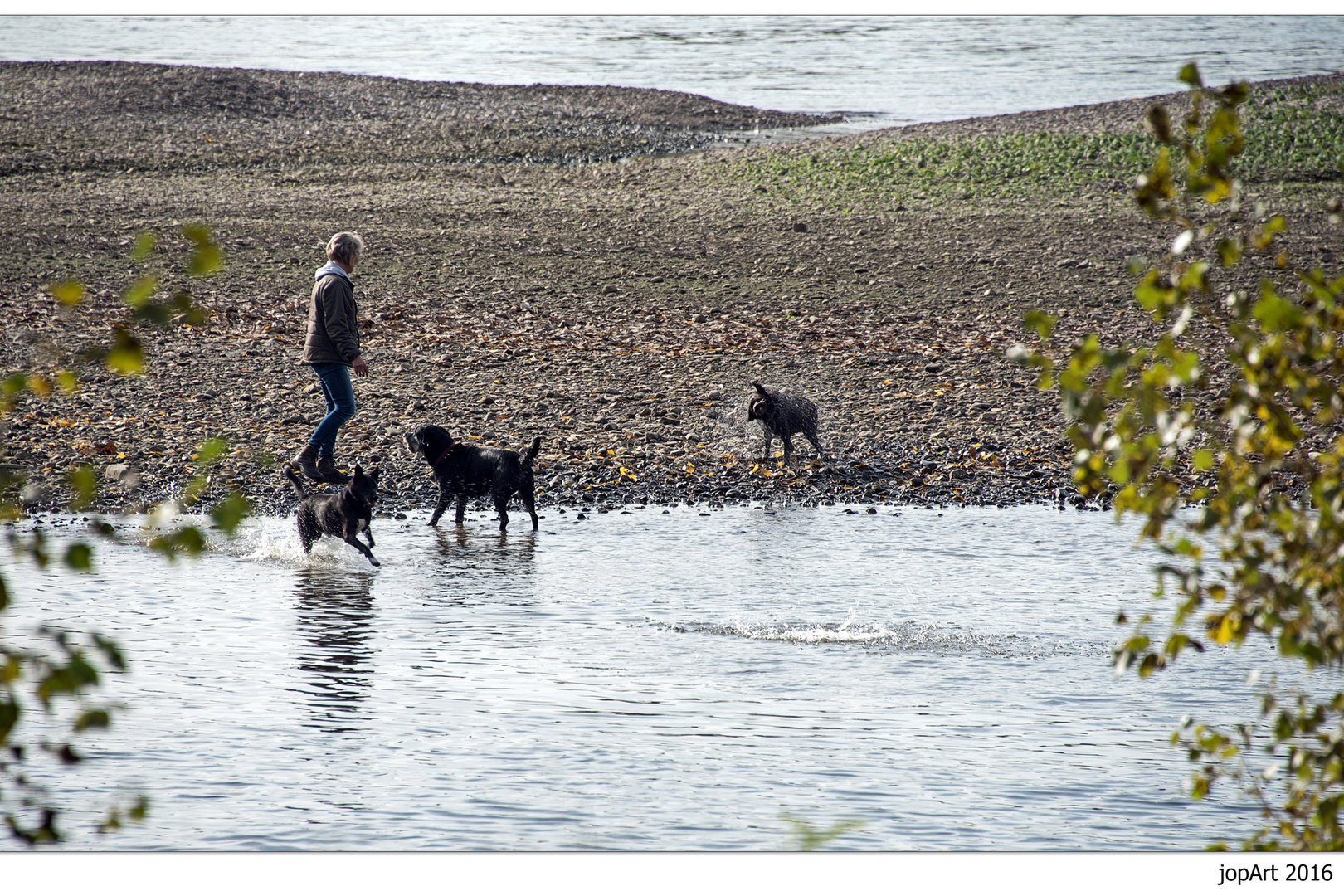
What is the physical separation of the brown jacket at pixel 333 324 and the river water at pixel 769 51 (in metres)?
17.0

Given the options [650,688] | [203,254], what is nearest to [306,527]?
[650,688]

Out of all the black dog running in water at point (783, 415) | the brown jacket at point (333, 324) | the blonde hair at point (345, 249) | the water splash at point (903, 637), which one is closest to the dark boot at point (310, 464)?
the brown jacket at point (333, 324)

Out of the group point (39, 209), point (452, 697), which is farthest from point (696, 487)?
point (39, 209)

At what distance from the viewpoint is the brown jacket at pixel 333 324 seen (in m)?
10.1

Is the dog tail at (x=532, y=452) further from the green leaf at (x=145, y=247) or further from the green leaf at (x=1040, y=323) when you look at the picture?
the green leaf at (x=145, y=247)

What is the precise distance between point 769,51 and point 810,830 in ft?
106

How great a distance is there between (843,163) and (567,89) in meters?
11.4

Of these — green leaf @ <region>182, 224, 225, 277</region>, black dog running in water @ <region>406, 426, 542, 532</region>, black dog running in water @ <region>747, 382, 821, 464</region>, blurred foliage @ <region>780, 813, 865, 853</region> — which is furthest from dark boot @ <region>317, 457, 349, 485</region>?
green leaf @ <region>182, 224, 225, 277</region>

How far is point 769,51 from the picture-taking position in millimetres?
35000

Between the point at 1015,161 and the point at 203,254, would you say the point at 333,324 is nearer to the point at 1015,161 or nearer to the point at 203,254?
the point at 203,254

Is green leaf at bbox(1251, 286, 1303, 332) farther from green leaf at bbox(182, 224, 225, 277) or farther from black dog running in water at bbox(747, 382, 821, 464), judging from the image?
black dog running in water at bbox(747, 382, 821, 464)

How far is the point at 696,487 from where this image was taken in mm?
11438

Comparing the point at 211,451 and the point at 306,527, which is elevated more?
the point at 211,451

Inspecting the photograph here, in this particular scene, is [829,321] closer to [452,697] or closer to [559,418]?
[559,418]
